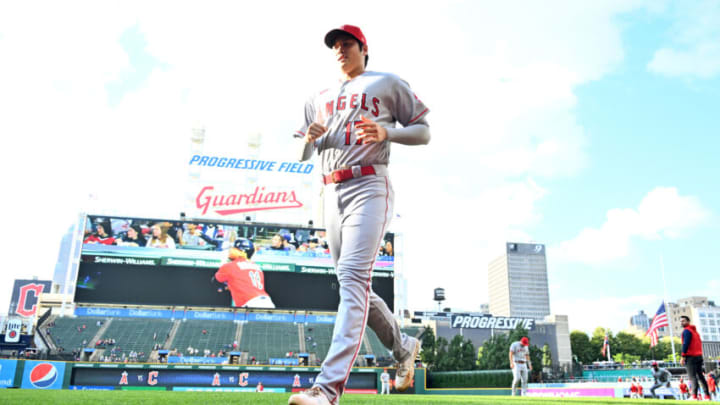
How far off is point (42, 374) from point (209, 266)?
9.91 metres

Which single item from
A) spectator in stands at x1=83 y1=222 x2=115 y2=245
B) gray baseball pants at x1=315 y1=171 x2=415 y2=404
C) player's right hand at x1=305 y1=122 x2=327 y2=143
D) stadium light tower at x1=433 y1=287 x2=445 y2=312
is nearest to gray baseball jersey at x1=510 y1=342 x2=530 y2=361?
gray baseball pants at x1=315 y1=171 x2=415 y2=404

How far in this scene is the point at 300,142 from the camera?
3166mm

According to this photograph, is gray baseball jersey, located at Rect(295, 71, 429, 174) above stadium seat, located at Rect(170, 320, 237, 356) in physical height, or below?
above

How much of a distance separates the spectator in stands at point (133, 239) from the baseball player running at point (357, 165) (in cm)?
2986

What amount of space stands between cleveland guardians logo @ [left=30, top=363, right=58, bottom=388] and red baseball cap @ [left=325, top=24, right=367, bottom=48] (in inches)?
1041

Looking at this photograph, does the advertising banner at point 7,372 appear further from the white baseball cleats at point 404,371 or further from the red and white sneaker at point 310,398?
the red and white sneaker at point 310,398

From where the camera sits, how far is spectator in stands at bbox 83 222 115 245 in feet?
98.0

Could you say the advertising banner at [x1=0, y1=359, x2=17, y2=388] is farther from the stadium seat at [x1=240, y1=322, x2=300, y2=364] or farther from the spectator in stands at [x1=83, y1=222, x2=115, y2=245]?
the stadium seat at [x1=240, y1=322, x2=300, y2=364]

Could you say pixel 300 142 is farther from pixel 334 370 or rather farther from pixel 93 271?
pixel 93 271

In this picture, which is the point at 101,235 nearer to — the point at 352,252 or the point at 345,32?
the point at 345,32

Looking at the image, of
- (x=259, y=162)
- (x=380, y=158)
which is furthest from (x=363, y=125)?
(x=259, y=162)

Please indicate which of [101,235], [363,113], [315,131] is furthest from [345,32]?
[101,235]

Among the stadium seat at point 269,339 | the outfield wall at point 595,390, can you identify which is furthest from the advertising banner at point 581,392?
the stadium seat at point 269,339

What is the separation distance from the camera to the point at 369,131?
2.70 m
